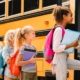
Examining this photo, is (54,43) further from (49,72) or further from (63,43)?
(49,72)

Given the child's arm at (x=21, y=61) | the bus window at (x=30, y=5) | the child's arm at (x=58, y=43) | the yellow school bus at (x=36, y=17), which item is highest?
the bus window at (x=30, y=5)

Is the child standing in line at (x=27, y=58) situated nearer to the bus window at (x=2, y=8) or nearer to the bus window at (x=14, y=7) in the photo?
the bus window at (x=14, y=7)

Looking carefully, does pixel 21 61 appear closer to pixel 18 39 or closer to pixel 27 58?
pixel 27 58

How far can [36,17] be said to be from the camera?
19.9 ft

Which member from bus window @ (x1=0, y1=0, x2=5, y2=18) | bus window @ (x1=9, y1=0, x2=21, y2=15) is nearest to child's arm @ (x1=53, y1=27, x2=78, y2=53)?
bus window @ (x1=9, y1=0, x2=21, y2=15)

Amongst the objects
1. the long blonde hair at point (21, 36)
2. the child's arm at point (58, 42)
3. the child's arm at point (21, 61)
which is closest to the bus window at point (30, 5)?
the long blonde hair at point (21, 36)

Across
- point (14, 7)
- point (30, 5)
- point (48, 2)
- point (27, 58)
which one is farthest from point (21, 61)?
point (14, 7)

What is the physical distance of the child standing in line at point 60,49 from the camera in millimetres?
3635

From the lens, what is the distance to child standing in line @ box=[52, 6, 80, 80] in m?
3.63

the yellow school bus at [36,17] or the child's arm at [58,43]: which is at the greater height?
the yellow school bus at [36,17]

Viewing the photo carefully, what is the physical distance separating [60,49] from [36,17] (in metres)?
2.48

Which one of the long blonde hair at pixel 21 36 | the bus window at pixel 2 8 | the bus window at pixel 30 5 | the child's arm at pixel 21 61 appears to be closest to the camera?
the child's arm at pixel 21 61

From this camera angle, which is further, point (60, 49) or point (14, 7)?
point (14, 7)

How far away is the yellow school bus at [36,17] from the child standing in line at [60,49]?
1243 millimetres
